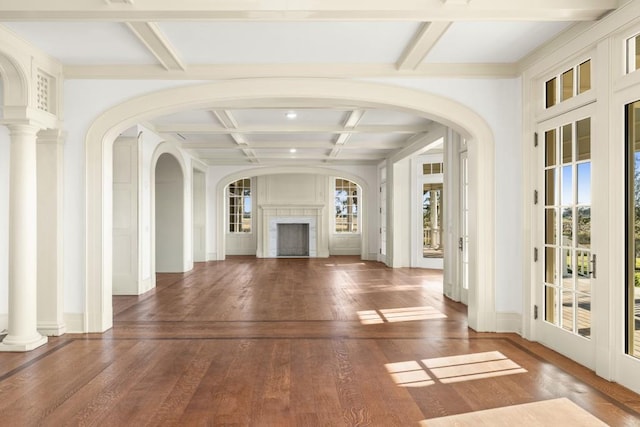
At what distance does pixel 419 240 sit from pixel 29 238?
887 cm

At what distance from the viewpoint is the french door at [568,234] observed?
12.9 ft

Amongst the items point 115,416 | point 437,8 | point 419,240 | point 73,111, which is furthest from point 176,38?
point 419,240

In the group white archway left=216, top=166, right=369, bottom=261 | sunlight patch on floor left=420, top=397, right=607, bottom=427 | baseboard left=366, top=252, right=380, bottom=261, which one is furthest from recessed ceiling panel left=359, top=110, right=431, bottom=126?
baseboard left=366, top=252, right=380, bottom=261

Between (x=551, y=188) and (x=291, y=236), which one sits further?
(x=291, y=236)

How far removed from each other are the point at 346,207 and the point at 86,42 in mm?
11987

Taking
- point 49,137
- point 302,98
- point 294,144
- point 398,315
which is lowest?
point 398,315

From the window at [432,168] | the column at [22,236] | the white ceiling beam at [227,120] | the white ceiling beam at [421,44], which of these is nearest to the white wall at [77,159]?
the column at [22,236]

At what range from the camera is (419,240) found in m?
11.7

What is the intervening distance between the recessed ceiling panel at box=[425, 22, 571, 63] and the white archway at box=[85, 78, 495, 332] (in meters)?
0.52

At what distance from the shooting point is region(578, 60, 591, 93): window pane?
13.1ft

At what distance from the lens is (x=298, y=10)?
136 inches

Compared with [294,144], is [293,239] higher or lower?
lower

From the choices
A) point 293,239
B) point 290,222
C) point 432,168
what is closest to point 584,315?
point 432,168

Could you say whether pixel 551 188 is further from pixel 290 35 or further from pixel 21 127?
pixel 21 127
